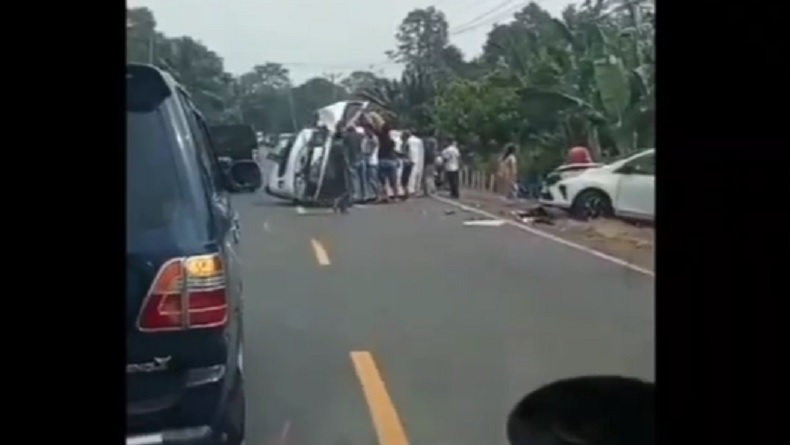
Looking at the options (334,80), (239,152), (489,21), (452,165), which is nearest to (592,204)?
(452,165)

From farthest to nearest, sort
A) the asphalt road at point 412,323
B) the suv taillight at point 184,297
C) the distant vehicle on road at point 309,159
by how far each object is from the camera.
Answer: the distant vehicle on road at point 309,159 → the asphalt road at point 412,323 → the suv taillight at point 184,297

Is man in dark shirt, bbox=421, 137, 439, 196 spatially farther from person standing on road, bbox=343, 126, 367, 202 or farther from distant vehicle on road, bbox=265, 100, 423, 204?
person standing on road, bbox=343, 126, 367, 202

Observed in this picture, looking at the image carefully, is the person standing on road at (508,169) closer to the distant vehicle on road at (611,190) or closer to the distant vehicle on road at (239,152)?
the distant vehicle on road at (611,190)

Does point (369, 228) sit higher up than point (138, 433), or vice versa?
point (369, 228)

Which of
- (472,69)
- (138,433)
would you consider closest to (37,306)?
(138,433)

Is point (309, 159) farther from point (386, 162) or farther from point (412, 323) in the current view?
point (412, 323)

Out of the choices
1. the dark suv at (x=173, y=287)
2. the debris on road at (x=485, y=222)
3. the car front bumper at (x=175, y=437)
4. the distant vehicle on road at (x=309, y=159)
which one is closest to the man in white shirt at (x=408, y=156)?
the distant vehicle on road at (x=309, y=159)

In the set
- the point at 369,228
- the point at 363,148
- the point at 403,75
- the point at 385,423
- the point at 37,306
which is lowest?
the point at 385,423

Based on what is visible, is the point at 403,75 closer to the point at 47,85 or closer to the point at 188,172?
the point at 188,172
